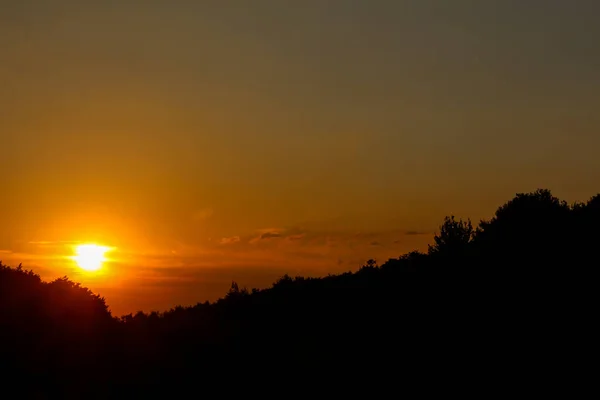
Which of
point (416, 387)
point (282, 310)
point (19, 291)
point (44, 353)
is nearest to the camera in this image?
point (416, 387)

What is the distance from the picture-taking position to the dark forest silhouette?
950 inches

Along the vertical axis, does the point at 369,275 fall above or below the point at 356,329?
above

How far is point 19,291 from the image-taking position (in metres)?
29.2

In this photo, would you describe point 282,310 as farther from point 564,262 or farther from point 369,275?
point 564,262

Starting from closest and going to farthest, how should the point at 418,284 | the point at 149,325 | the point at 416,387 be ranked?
1. the point at 416,387
2. the point at 418,284
3. the point at 149,325

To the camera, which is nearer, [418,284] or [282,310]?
[418,284]

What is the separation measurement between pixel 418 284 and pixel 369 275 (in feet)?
29.7

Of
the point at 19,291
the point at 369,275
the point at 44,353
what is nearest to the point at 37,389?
the point at 44,353

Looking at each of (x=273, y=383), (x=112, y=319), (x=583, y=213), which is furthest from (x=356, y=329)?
(x=583, y=213)

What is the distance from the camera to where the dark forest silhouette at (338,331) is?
24.1 m

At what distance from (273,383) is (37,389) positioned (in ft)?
30.1

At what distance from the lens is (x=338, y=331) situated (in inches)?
1117

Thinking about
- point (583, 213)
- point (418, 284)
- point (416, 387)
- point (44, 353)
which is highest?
point (583, 213)

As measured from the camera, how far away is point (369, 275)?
41.0m
